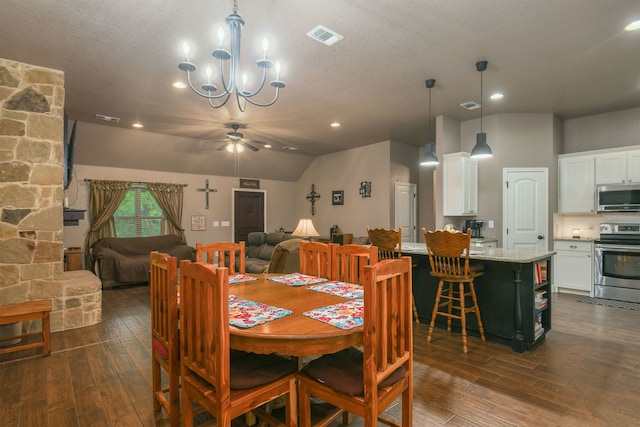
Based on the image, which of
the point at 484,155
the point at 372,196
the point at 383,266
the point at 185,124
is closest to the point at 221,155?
the point at 185,124

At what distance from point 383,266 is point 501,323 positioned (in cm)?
246

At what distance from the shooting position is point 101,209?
6660mm

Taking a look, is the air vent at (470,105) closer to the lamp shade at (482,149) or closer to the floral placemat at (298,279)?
the lamp shade at (482,149)

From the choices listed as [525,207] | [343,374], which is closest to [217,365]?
[343,374]

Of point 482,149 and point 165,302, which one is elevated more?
point 482,149

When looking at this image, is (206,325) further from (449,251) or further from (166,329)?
(449,251)

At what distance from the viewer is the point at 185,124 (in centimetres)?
591

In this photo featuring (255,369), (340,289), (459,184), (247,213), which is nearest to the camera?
(255,369)

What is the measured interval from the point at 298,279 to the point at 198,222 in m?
6.00

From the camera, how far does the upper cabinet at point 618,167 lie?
4859 millimetres

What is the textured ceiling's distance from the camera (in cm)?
262

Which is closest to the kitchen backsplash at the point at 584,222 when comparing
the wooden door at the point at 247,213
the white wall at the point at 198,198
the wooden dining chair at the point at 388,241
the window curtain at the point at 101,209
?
the wooden dining chair at the point at 388,241

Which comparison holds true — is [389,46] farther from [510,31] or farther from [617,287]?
[617,287]

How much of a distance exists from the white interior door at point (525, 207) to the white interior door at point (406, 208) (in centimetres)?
229
